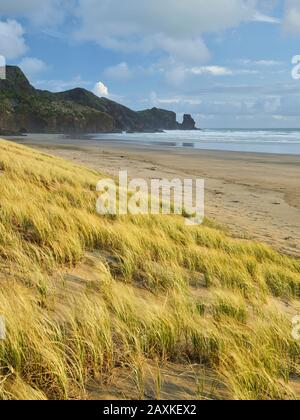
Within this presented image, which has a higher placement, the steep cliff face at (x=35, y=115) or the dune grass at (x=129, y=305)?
the steep cliff face at (x=35, y=115)

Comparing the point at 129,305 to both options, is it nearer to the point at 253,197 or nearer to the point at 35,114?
the point at 253,197

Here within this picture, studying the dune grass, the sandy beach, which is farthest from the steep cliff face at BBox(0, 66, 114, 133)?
the dune grass

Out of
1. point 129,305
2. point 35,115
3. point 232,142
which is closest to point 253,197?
point 129,305

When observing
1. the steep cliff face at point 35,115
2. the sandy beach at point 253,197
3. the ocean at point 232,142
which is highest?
the steep cliff face at point 35,115

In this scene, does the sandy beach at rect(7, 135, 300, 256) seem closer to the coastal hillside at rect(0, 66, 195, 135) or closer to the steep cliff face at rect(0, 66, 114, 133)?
the coastal hillside at rect(0, 66, 195, 135)

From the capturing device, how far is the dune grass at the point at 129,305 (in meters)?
2.95

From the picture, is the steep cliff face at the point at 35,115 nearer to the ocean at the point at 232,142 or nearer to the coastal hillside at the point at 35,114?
the coastal hillside at the point at 35,114

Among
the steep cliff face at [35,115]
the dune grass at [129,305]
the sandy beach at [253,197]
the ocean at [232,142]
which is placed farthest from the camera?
the steep cliff face at [35,115]

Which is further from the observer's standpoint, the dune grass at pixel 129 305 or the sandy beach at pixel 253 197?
the sandy beach at pixel 253 197

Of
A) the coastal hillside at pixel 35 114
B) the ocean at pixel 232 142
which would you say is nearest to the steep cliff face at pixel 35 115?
the coastal hillside at pixel 35 114

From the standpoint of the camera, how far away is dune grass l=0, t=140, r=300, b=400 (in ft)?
9.68

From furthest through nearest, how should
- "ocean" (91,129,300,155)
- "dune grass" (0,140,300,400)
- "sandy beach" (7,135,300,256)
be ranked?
"ocean" (91,129,300,155)
"sandy beach" (7,135,300,256)
"dune grass" (0,140,300,400)
